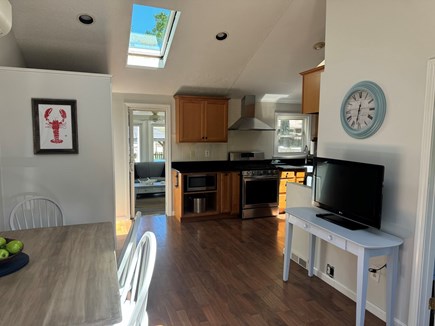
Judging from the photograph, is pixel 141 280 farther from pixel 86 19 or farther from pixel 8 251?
pixel 86 19

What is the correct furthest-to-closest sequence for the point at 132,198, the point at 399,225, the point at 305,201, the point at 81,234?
the point at 132,198 → the point at 305,201 → the point at 399,225 → the point at 81,234

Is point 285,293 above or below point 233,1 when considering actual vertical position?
below

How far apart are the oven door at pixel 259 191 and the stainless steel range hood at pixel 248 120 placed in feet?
3.12

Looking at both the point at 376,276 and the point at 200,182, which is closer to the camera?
the point at 376,276

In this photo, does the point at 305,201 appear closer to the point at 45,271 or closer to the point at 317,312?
the point at 317,312

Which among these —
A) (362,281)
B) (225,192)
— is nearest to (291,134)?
(225,192)

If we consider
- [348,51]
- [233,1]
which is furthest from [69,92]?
[348,51]

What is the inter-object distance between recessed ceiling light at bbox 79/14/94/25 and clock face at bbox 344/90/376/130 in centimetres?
269

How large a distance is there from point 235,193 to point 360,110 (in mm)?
3035

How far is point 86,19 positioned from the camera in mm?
3088

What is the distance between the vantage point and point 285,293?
2773 millimetres

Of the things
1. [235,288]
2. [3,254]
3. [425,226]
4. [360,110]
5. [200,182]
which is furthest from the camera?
[200,182]

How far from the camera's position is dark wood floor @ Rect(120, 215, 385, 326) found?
2.40 m

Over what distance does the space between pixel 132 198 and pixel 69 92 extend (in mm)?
2573
